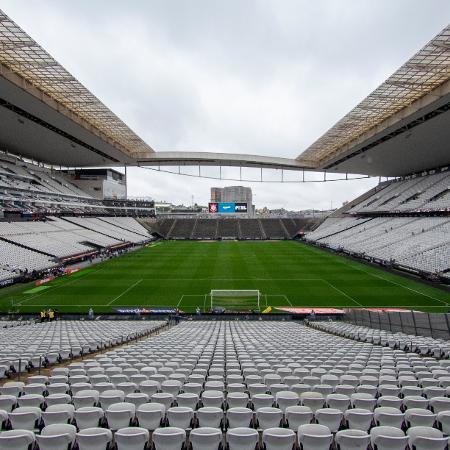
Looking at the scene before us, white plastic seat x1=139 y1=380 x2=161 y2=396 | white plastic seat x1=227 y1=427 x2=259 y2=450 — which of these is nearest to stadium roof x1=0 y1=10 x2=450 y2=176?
white plastic seat x1=139 y1=380 x2=161 y2=396

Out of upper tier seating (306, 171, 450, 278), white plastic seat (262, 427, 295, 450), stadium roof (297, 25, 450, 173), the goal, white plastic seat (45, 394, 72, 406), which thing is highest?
stadium roof (297, 25, 450, 173)

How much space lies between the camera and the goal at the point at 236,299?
27770mm

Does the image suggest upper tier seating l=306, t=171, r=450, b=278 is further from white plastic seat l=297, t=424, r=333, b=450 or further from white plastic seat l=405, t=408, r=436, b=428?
white plastic seat l=297, t=424, r=333, b=450

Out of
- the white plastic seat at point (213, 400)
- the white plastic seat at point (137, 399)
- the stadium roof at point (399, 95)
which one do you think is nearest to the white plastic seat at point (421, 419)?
the white plastic seat at point (213, 400)

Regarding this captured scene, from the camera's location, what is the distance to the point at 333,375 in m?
7.40

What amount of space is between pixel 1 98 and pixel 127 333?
31904mm

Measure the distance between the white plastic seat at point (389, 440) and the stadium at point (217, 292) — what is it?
0.06 ft

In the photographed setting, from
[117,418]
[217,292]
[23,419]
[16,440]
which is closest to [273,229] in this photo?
[217,292]

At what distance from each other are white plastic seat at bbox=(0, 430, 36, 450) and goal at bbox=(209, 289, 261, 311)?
23.5 m

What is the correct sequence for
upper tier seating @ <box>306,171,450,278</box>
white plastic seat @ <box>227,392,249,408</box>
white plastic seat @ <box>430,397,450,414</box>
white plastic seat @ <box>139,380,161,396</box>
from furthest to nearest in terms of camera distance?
1. upper tier seating @ <box>306,171,450,278</box>
2. white plastic seat @ <box>139,380,161,396</box>
3. white plastic seat @ <box>227,392,249,408</box>
4. white plastic seat @ <box>430,397,450,414</box>

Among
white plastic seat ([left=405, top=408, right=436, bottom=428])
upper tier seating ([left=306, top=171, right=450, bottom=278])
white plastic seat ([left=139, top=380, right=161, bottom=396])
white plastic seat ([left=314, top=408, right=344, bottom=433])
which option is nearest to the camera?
white plastic seat ([left=405, top=408, right=436, bottom=428])

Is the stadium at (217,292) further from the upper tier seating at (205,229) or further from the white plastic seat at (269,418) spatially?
the upper tier seating at (205,229)

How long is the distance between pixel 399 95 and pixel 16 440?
138ft

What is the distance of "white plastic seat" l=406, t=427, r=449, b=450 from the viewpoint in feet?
13.1
